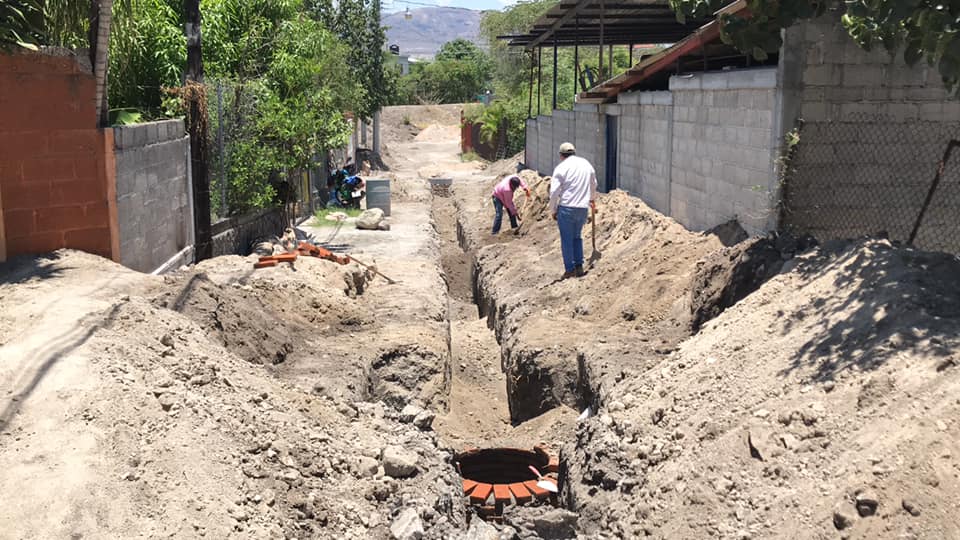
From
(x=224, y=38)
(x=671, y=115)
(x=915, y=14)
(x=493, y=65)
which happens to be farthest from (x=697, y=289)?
(x=493, y=65)

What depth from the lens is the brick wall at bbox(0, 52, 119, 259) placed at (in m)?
8.27

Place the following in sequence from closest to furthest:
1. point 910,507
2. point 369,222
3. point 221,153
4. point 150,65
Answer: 1. point 910,507
2. point 150,65
3. point 221,153
4. point 369,222

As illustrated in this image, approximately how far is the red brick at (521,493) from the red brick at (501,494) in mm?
42

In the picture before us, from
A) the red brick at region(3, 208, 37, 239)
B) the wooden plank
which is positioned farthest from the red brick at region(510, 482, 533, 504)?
the red brick at region(3, 208, 37, 239)

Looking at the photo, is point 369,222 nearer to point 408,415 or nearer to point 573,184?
point 573,184

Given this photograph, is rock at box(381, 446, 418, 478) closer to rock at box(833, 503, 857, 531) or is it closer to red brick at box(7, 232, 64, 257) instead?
rock at box(833, 503, 857, 531)

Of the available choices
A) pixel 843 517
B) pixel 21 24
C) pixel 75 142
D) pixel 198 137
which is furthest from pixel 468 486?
pixel 198 137

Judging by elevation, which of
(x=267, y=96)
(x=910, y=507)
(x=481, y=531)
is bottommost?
(x=481, y=531)

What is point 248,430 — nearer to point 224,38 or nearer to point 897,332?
point 897,332

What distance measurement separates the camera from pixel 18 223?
8359mm

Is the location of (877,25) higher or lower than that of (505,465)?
higher

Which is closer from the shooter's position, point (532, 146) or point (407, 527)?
point (407, 527)

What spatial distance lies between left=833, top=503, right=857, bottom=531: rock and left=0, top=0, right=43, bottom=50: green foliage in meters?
7.18

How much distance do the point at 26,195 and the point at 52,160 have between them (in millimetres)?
398
